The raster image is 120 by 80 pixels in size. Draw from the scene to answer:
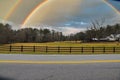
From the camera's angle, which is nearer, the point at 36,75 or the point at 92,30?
the point at 36,75

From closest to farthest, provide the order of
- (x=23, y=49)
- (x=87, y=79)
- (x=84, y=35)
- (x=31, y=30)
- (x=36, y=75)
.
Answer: (x=87, y=79)
(x=36, y=75)
(x=23, y=49)
(x=31, y=30)
(x=84, y=35)

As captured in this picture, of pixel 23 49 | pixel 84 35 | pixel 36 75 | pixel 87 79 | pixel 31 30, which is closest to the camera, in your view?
pixel 87 79

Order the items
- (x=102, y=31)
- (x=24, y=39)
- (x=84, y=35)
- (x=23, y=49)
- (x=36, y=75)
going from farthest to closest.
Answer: (x=102, y=31)
(x=84, y=35)
(x=24, y=39)
(x=23, y=49)
(x=36, y=75)

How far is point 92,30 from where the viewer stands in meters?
107

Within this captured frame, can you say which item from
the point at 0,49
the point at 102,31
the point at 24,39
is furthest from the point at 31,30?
the point at 0,49

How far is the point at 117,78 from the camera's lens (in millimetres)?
9086

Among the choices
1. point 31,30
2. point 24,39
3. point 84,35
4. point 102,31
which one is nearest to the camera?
point 24,39

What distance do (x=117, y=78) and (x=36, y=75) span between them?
2.78 meters

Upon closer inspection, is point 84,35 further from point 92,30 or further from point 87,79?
point 87,79

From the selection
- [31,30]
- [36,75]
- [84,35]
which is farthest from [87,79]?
[84,35]

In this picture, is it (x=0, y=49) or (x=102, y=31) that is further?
(x=102, y=31)

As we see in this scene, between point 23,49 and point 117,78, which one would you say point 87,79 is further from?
point 23,49

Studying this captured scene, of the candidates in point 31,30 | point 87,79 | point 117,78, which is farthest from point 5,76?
point 31,30

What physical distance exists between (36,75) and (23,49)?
26.1 m
